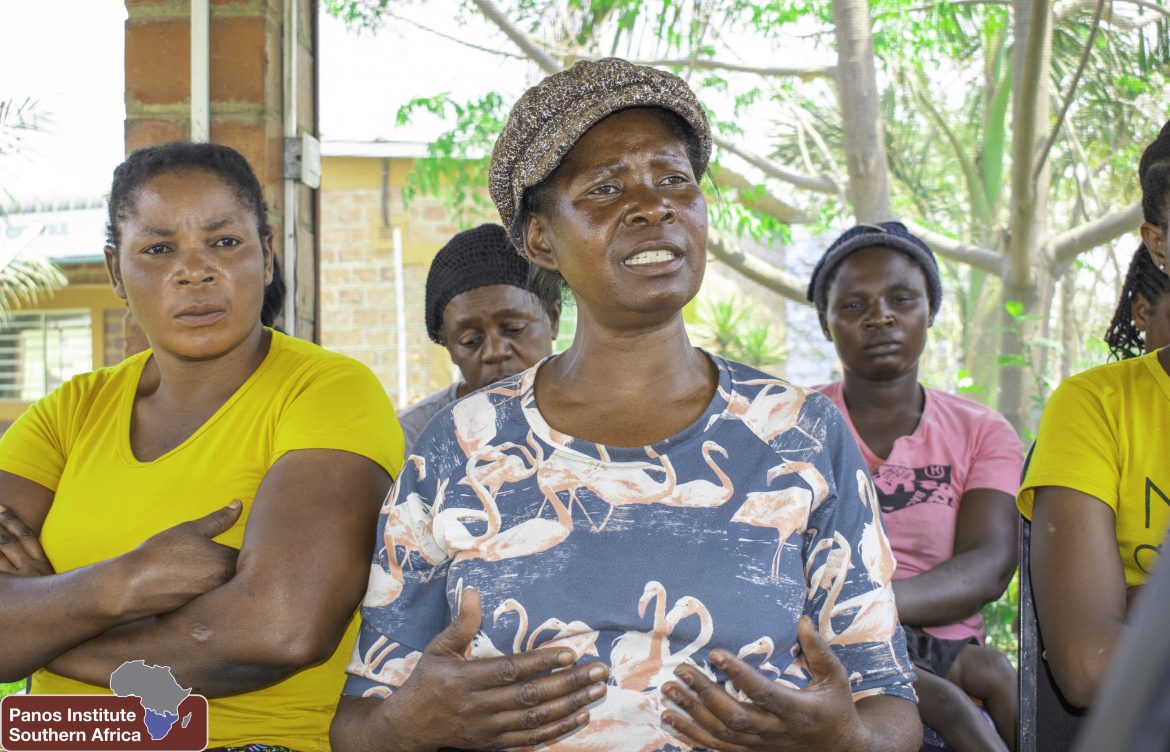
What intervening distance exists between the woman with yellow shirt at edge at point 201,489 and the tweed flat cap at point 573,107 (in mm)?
649

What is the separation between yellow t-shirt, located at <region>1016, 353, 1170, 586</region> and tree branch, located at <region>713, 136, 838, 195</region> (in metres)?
5.65

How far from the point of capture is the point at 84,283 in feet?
34.6

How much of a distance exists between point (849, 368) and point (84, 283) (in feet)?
28.2

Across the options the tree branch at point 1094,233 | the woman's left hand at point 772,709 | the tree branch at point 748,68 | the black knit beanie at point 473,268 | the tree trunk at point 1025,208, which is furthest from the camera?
the tree branch at point 748,68

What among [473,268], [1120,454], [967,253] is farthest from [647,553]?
[967,253]

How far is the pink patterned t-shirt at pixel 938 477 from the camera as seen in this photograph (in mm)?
3412

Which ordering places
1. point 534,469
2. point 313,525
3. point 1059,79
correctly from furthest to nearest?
point 1059,79 < point 313,525 < point 534,469

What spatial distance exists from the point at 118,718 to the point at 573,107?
1510 millimetres

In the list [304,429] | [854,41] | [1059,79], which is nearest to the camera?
[304,429]

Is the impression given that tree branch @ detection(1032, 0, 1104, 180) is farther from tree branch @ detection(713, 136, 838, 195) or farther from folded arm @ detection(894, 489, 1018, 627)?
folded arm @ detection(894, 489, 1018, 627)

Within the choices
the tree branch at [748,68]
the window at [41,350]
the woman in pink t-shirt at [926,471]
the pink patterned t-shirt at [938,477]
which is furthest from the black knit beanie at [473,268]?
the window at [41,350]

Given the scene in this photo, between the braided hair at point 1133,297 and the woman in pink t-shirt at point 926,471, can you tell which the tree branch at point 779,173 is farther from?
the braided hair at point 1133,297

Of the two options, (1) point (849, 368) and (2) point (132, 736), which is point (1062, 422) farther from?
(2) point (132, 736)

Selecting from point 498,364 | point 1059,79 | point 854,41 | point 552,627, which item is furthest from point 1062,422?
point 1059,79
